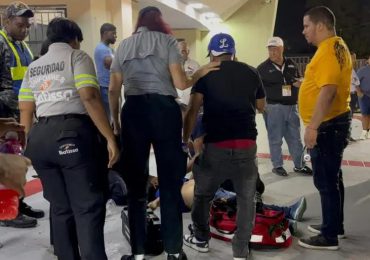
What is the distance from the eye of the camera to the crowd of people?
219 centimetres

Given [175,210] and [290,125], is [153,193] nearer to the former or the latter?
[175,210]

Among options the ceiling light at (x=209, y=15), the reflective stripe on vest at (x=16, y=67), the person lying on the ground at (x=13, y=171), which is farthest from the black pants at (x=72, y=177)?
the ceiling light at (x=209, y=15)

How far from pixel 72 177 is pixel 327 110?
1.54 meters

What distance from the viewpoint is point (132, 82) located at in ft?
7.97

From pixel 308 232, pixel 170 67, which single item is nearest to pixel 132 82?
pixel 170 67

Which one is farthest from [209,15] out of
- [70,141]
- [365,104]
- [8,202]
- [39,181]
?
[8,202]

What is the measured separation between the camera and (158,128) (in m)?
2.38

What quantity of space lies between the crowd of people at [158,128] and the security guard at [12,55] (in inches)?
0.9

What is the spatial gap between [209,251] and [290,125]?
7.90ft

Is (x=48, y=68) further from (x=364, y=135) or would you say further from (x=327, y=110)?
(x=364, y=135)

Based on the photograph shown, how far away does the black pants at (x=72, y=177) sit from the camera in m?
2.15

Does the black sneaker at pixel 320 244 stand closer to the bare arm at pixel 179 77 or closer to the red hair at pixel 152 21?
the bare arm at pixel 179 77

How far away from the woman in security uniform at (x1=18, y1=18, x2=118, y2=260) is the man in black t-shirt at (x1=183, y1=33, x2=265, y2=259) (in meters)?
0.58

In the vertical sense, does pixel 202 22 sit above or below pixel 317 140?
above
